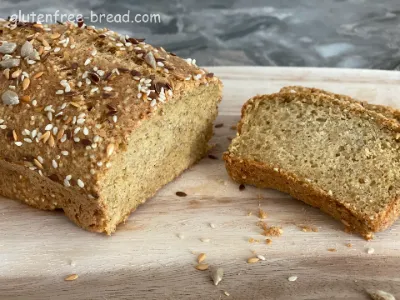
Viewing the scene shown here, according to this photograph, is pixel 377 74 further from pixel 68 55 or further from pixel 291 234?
pixel 68 55

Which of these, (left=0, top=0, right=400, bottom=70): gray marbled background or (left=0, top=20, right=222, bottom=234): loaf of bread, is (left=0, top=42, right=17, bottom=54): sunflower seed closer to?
(left=0, top=20, right=222, bottom=234): loaf of bread

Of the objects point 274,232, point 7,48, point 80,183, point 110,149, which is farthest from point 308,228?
point 7,48

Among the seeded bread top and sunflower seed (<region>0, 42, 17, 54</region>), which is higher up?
→ sunflower seed (<region>0, 42, 17, 54</region>)

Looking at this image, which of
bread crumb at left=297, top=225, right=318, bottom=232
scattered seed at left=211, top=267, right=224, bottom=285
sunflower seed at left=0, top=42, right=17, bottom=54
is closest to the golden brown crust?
bread crumb at left=297, top=225, right=318, bottom=232

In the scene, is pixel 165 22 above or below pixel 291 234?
above

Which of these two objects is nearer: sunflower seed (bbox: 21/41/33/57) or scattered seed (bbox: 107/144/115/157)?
scattered seed (bbox: 107/144/115/157)

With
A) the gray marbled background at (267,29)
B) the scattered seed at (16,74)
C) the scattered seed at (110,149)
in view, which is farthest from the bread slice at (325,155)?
the gray marbled background at (267,29)

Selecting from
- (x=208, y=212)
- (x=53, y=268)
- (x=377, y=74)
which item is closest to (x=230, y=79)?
(x=377, y=74)
